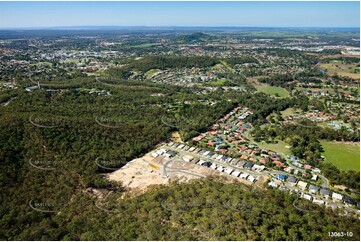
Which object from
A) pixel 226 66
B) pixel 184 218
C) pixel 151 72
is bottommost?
pixel 184 218

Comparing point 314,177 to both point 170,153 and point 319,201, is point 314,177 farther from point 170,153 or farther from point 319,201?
point 170,153

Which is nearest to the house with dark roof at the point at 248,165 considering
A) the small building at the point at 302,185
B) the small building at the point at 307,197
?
the small building at the point at 302,185

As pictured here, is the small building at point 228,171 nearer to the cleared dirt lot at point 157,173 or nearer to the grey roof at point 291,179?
the cleared dirt lot at point 157,173

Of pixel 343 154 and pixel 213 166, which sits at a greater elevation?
pixel 213 166

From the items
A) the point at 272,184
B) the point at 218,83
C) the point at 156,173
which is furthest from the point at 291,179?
the point at 218,83

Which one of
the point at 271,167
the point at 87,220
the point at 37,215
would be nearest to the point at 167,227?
the point at 87,220

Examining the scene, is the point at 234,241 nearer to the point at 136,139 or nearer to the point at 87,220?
the point at 87,220

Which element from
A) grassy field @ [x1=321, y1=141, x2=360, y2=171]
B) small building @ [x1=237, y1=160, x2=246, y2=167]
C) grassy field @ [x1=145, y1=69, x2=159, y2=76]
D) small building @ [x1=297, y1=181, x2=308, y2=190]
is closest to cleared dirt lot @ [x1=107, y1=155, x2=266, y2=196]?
small building @ [x1=237, y1=160, x2=246, y2=167]

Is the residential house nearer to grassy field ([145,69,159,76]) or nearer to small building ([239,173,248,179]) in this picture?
small building ([239,173,248,179])
